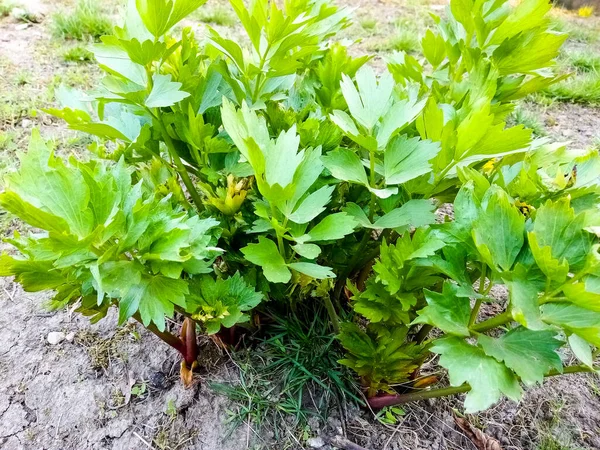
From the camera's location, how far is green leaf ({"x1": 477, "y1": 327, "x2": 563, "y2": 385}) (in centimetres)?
68

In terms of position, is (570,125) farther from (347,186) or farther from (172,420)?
(172,420)

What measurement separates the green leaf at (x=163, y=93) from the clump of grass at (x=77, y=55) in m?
2.15

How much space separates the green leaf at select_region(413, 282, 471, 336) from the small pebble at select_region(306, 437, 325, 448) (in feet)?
1.80

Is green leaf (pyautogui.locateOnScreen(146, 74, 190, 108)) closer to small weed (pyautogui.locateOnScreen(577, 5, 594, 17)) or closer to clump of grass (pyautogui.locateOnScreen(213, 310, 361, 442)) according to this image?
clump of grass (pyautogui.locateOnScreen(213, 310, 361, 442))

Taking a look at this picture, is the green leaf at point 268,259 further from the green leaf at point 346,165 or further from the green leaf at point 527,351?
the green leaf at point 527,351

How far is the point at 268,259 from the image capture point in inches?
31.9

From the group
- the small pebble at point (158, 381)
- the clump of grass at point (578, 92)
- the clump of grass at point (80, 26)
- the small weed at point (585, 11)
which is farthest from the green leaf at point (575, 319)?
the small weed at point (585, 11)

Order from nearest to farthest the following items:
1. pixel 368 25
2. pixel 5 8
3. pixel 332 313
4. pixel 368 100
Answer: pixel 368 100 < pixel 332 313 < pixel 5 8 < pixel 368 25

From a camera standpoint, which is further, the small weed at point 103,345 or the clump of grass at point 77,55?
the clump of grass at point 77,55

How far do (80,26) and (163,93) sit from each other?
A: 249 centimetres

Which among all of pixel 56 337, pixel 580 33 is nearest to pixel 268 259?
pixel 56 337

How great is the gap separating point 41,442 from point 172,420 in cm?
32

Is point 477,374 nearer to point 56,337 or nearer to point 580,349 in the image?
point 580,349

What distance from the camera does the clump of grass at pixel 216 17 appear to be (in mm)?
3262
